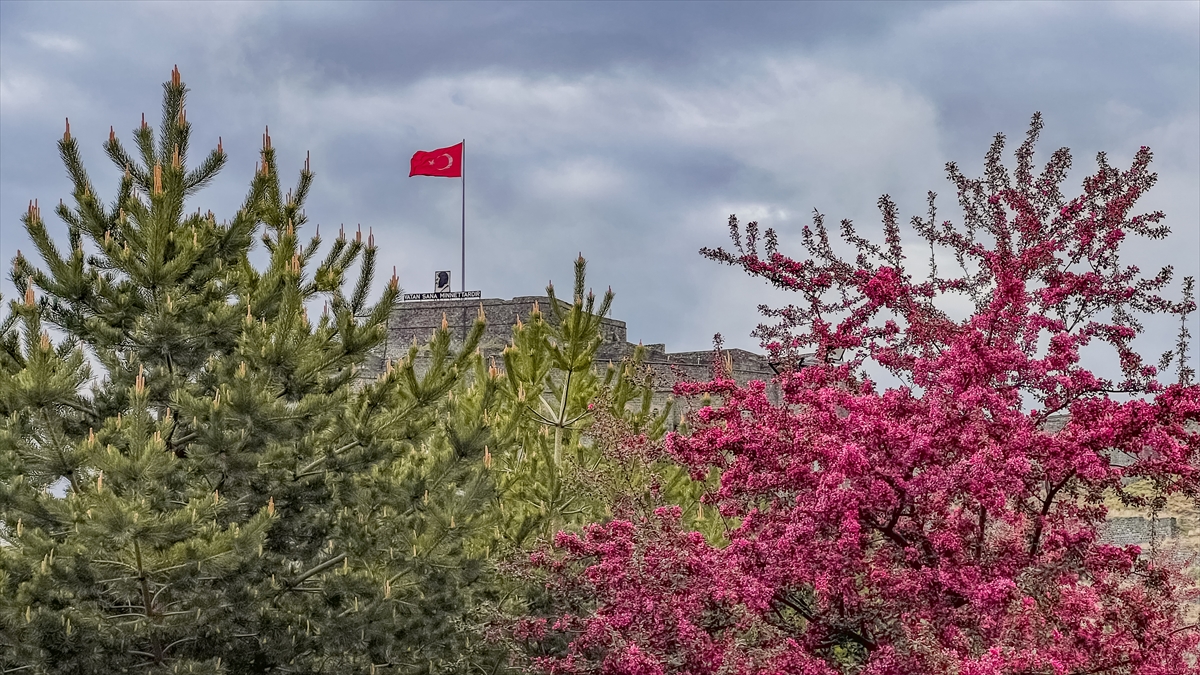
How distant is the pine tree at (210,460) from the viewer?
8.93m

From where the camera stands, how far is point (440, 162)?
25.9 meters

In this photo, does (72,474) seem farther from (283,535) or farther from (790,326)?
(790,326)

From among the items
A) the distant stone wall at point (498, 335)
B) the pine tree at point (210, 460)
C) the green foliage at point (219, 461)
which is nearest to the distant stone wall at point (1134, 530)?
the distant stone wall at point (498, 335)

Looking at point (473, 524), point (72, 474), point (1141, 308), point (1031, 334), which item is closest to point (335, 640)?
point (473, 524)

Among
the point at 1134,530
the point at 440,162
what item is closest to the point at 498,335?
the point at 440,162

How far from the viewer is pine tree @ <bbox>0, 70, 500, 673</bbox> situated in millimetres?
8930

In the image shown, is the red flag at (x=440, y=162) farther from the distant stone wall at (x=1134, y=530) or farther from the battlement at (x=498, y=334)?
the distant stone wall at (x=1134, y=530)

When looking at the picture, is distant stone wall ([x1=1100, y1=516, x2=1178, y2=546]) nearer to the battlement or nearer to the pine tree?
the battlement

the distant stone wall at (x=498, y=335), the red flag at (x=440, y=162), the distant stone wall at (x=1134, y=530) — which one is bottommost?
the distant stone wall at (x=1134, y=530)

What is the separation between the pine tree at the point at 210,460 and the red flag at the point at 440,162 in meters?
14.7

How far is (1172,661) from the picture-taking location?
337 inches

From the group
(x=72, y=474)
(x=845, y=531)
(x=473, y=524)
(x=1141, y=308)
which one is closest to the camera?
(x=845, y=531)

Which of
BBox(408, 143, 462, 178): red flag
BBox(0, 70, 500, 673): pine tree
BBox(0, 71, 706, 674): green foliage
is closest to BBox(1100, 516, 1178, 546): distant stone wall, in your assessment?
BBox(408, 143, 462, 178): red flag

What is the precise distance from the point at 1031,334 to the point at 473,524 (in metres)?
4.52
